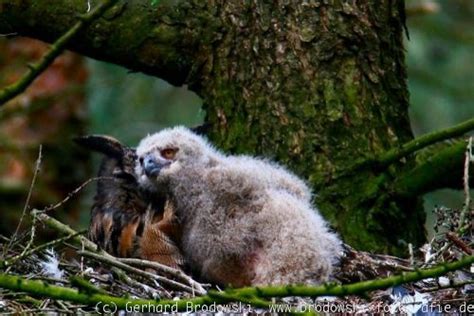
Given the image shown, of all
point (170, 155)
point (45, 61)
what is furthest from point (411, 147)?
point (45, 61)

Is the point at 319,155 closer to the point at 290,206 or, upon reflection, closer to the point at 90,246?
the point at 290,206

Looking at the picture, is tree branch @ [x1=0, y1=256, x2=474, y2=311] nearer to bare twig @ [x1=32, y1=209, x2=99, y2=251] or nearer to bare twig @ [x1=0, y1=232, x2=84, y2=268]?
bare twig @ [x1=0, y1=232, x2=84, y2=268]

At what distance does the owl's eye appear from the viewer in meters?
5.41

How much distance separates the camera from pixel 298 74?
5430 millimetres

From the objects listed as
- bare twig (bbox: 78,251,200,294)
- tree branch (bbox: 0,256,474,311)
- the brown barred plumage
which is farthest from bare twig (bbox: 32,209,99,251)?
tree branch (bbox: 0,256,474,311)

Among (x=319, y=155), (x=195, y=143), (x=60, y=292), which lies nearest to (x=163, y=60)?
(x=195, y=143)

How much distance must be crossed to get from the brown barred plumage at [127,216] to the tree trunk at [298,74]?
395 millimetres

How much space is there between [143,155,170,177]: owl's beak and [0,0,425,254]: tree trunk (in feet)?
1.17

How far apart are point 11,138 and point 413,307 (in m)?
4.93

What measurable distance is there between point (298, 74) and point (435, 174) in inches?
28.2

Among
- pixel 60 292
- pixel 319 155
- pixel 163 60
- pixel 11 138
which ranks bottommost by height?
pixel 60 292

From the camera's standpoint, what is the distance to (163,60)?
557 cm

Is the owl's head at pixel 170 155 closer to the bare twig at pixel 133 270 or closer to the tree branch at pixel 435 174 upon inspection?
the tree branch at pixel 435 174

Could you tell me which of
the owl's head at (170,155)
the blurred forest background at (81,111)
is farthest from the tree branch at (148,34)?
the blurred forest background at (81,111)
